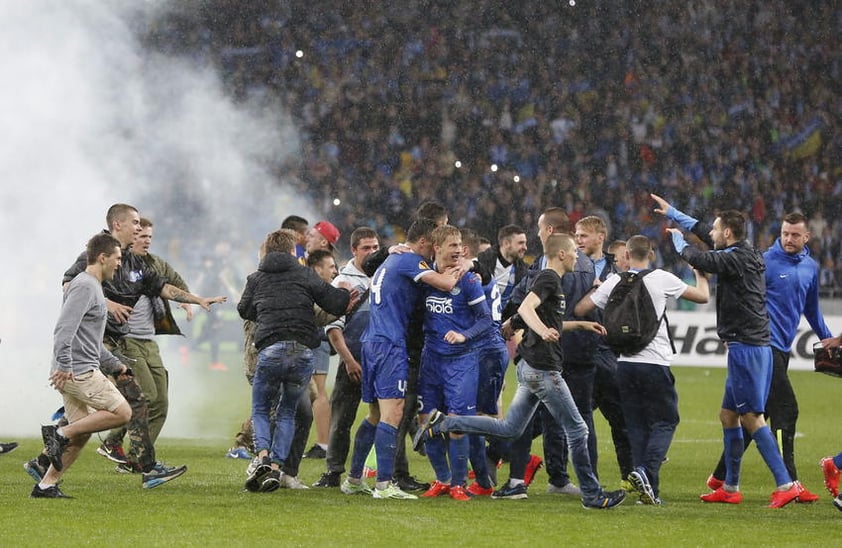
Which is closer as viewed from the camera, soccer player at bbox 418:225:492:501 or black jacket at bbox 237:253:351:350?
soccer player at bbox 418:225:492:501

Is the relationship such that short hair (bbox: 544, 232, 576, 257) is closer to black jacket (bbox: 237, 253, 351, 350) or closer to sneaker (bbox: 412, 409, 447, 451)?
sneaker (bbox: 412, 409, 447, 451)

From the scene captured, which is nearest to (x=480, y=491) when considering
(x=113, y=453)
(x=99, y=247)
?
(x=99, y=247)

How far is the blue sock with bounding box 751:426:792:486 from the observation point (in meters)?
8.48

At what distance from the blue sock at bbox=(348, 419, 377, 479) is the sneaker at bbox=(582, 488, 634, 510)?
A: 5.22 ft

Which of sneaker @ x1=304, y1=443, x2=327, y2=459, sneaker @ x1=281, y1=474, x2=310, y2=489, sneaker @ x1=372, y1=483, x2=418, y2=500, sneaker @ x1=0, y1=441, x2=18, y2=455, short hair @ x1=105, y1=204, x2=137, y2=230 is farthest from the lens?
sneaker @ x1=304, y1=443, x2=327, y2=459

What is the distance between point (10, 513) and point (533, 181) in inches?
809

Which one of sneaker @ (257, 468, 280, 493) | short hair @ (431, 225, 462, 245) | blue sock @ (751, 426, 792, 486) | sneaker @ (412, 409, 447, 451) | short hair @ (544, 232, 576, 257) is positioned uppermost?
short hair @ (431, 225, 462, 245)

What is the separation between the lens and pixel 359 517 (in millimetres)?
7617

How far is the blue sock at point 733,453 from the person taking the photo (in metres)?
8.80

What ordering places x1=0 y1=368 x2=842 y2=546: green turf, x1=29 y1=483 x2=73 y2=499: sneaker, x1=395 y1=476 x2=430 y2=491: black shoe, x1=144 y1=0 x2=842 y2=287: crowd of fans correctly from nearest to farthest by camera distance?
x1=0 y1=368 x2=842 y2=546: green turf, x1=29 y1=483 x2=73 y2=499: sneaker, x1=395 y1=476 x2=430 y2=491: black shoe, x1=144 y1=0 x2=842 y2=287: crowd of fans

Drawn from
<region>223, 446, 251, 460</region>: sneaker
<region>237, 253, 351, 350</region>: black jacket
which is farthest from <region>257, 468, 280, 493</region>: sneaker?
<region>223, 446, 251, 460</region>: sneaker

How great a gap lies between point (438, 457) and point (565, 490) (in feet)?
3.19

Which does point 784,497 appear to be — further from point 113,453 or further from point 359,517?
point 113,453

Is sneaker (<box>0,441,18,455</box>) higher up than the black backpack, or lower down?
lower down
